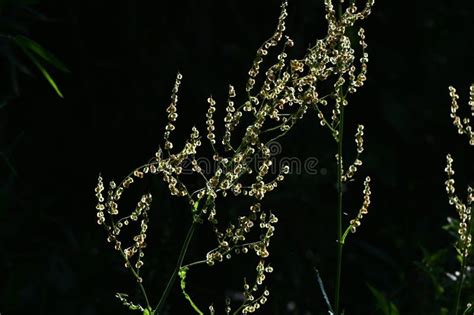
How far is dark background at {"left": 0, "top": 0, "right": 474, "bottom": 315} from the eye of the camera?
3.39 metres

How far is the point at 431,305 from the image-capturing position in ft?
7.95

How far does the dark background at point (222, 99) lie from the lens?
3393mm

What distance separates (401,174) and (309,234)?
0.56 metres

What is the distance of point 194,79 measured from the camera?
341 cm

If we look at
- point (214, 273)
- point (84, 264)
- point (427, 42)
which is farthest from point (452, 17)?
point (84, 264)

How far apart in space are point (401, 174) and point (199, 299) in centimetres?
112

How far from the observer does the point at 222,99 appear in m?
3.41

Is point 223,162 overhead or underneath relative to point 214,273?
overhead

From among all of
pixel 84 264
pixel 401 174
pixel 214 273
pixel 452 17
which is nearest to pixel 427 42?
pixel 452 17

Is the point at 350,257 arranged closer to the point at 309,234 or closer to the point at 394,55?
the point at 309,234

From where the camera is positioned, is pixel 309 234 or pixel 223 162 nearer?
pixel 223 162

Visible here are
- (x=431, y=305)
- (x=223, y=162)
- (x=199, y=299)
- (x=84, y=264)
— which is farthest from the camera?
(x=199, y=299)

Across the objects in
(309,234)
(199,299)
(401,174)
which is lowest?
(199,299)

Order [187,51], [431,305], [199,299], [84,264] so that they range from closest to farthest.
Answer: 1. [431,305]
2. [84,264]
3. [199,299]
4. [187,51]
